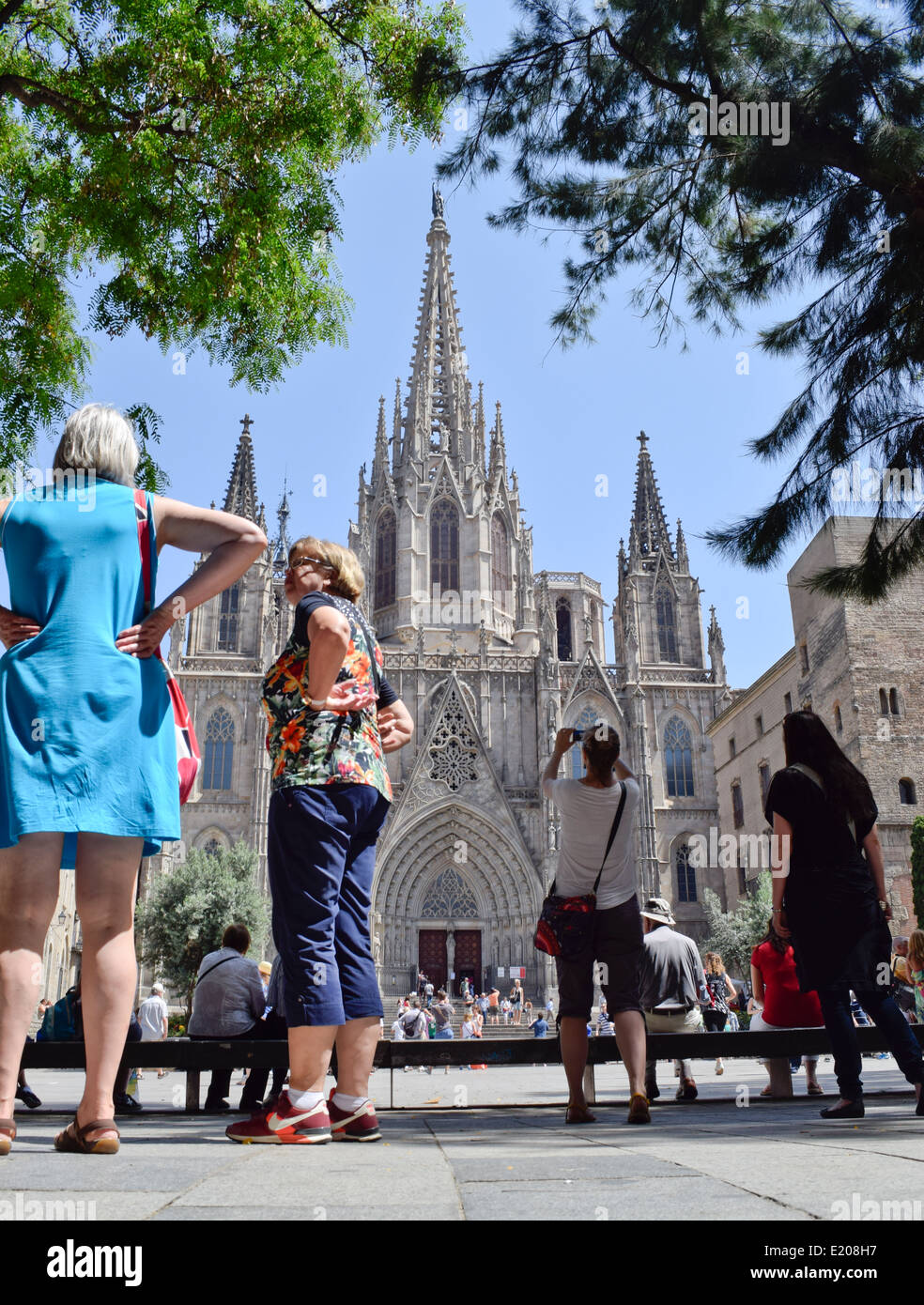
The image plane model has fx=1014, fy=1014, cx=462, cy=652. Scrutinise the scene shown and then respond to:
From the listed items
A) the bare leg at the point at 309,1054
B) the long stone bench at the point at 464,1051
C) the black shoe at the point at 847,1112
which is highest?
the bare leg at the point at 309,1054

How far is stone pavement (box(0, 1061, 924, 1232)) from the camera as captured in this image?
5.92ft

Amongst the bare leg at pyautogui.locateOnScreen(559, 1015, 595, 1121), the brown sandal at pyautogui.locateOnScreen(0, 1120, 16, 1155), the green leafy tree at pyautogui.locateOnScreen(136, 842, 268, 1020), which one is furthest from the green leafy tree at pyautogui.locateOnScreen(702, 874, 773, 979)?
the brown sandal at pyautogui.locateOnScreen(0, 1120, 16, 1155)

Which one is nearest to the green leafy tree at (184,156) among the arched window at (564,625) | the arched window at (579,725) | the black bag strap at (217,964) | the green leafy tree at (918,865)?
the black bag strap at (217,964)

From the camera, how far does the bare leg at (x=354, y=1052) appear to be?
352cm

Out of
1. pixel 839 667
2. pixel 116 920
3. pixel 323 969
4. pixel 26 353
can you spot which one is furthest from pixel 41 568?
pixel 839 667

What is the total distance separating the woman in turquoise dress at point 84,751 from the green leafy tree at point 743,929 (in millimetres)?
28667

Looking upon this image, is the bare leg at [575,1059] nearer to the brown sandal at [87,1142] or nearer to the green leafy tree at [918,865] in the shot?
the brown sandal at [87,1142]

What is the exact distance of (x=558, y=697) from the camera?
39438 millimetres

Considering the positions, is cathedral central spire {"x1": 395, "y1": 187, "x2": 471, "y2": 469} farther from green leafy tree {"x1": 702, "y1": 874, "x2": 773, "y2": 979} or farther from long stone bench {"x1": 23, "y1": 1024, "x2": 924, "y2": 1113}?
long stone bench {"x1": 23, "y1": 1024, "x2": 924, "y2": 1113}

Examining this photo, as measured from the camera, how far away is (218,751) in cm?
3888

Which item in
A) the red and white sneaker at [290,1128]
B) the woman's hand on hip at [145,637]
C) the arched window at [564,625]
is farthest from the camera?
the arched window at [564,625]

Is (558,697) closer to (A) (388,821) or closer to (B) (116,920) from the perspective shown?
(A) (388,821)

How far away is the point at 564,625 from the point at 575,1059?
5316 cm
